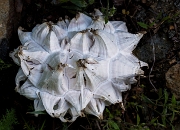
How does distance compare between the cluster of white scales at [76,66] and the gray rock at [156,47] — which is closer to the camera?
the cluster of white scales at [76,66]

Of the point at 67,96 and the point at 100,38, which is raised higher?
the point at 100,38

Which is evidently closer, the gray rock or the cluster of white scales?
the cluster of white scales

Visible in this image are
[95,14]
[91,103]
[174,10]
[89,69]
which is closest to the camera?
[89,69]

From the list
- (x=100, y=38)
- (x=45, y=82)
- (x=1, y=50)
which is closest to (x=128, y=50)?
(x=100, y=38)

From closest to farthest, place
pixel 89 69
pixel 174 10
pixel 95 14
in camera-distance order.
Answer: pixel 89 69, pixel 95 14, pixel 174 10

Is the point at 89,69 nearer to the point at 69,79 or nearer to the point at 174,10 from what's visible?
the point at 69,79

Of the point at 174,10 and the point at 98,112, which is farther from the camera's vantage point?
the point at 174,10

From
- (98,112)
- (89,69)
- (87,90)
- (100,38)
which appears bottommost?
(98,112)

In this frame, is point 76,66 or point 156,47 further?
point 156,47
